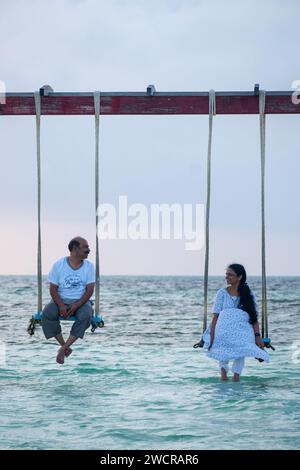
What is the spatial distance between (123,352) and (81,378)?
417 cm

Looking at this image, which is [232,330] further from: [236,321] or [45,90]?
[45,90]

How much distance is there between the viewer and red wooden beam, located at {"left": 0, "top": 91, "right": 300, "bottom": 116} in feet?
28.4

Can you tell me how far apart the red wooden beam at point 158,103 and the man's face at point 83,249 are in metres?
1.36

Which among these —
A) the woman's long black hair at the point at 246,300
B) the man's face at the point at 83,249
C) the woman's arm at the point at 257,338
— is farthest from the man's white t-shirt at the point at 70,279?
the woman's arm at the point at 257,338

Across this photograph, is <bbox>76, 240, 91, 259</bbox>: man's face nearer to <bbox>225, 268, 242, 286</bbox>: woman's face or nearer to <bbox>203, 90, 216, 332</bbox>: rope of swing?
<bbox>203, 90, 216, 332</bbox>: rope of swing

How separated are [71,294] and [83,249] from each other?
419 millimetres

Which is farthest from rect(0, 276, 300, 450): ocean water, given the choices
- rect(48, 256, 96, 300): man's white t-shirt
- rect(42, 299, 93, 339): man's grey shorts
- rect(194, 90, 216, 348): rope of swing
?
rect(48, 256, 96, 300): man's white t-shirt

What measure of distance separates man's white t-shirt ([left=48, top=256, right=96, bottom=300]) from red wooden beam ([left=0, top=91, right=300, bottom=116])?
62.2 inches

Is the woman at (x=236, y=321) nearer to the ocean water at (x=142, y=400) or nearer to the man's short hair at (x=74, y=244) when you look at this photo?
the ocean water at (x=142, y=400)

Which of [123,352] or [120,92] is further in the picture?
[123,352]

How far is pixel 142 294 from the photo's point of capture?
38.4 metres
